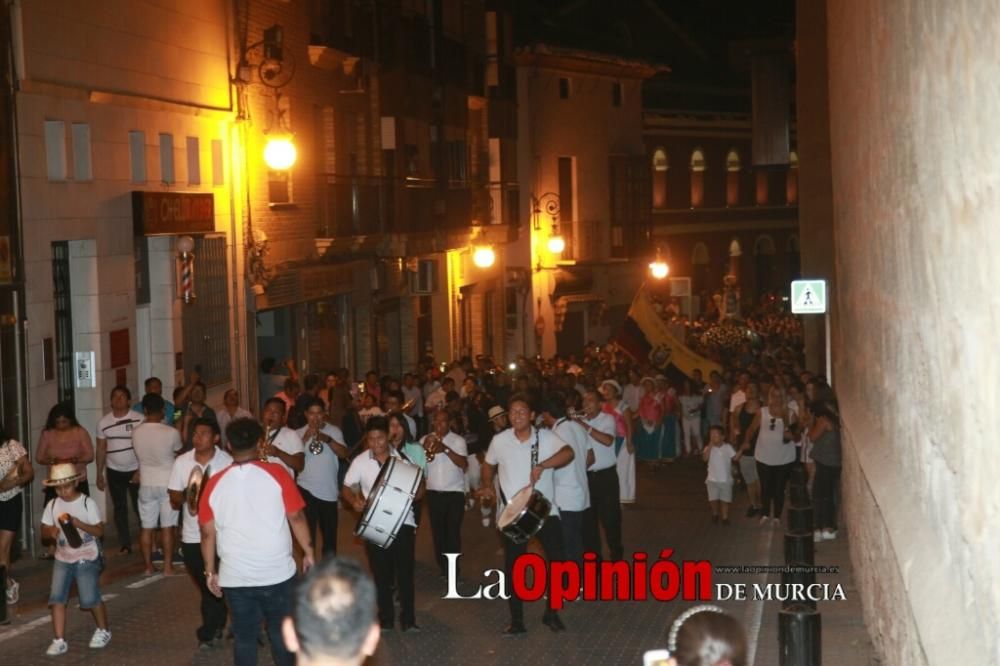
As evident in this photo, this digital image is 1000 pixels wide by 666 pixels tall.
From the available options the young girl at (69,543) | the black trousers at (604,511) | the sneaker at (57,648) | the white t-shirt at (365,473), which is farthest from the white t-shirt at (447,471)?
the sneaker at (57,648)

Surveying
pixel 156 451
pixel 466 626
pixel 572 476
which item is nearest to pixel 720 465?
pixel 572 476

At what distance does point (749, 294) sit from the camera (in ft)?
230

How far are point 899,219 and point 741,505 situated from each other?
47.6 ft

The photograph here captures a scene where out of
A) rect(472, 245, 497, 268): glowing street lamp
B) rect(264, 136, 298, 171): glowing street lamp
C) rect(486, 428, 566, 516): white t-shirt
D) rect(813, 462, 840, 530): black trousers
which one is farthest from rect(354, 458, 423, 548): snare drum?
rect(472, 245, 497, 268): glowing street lamp

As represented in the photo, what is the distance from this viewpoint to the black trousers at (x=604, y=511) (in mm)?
16375

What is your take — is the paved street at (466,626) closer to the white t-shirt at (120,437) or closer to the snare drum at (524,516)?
the snare drum at (524,516)

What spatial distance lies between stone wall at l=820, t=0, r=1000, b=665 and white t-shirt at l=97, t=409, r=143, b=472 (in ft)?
27.4

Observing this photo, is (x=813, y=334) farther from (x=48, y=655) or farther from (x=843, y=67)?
(x=48, y=655)

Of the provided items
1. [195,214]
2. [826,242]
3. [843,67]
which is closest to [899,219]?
[843,67]

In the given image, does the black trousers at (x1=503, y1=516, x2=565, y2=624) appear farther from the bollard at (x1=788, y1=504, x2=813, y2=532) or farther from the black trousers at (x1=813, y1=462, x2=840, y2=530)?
the black trousers at (x1=813, y1=462, x2=840, y2=530)

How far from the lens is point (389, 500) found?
507 inches

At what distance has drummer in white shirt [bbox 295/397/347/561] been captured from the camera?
50.6ft

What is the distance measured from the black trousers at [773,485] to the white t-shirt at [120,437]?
724 cm

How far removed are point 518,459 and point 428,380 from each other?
49.2ft
